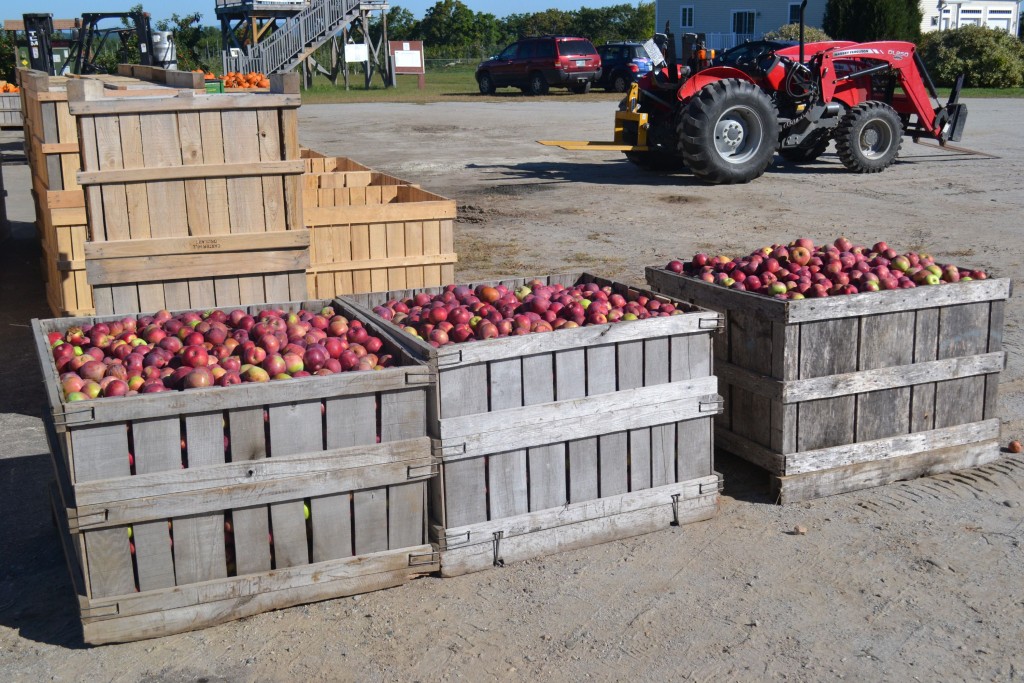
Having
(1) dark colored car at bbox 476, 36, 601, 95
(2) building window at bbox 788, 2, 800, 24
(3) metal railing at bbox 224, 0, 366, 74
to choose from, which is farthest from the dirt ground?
(2) building window at bbox 788, 2, 800, 24

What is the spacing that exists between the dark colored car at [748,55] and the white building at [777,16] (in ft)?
112

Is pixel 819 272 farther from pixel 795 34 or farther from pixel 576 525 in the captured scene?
pixel 795 34

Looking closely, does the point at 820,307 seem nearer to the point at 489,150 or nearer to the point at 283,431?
the point at 283,431

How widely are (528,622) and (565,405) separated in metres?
0.91

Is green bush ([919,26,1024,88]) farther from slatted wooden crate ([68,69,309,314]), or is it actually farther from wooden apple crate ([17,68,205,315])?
slatted wooden crate ([68,69,309,314])

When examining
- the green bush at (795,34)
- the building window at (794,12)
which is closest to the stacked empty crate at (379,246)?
the green bush at (795,34)

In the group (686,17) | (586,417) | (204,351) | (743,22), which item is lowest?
(586,417)

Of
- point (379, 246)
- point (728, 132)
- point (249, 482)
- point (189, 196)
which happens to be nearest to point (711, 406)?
point (249, 482)

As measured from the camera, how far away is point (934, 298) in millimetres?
5371

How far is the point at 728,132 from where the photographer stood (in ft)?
51.6

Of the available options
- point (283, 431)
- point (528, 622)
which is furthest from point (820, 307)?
point (283, 431)

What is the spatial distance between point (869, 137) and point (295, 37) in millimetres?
28208

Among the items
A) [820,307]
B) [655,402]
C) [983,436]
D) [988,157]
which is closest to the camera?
[655,402]

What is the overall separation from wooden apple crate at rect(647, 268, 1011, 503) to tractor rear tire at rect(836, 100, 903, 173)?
Answer: 11.6 meters
